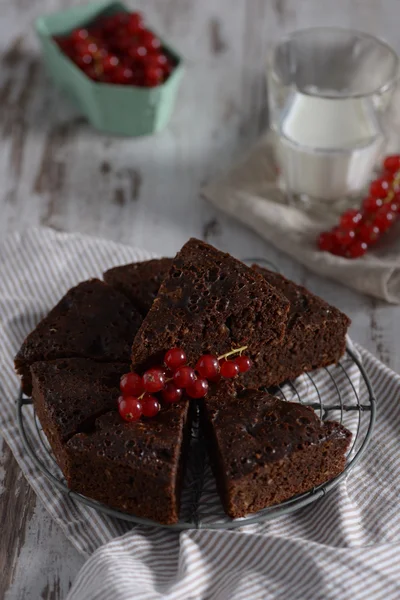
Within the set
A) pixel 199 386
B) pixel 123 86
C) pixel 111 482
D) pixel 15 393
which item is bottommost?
pixel 15 393

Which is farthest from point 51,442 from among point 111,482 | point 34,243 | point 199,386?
point 34,243

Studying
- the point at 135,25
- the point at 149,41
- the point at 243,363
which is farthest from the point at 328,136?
the point at 243,363

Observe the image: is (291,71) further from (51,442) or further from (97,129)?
(51,442)

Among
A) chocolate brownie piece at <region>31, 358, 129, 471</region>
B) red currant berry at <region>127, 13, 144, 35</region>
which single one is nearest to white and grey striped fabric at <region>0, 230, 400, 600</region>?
chocolate brownie piece at <region>31, 358, 129, 471</region>

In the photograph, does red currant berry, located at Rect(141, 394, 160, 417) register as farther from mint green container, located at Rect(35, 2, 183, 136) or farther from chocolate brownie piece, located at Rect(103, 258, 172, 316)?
mint green container, located at Rect(35, 2, 183, 136)

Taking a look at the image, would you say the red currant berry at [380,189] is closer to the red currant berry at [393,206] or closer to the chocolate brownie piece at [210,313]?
the red currant berry at [393,206]

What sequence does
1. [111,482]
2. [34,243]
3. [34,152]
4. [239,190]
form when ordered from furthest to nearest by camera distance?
[34,152] < [239,190] < [34,243] < [111,482]
